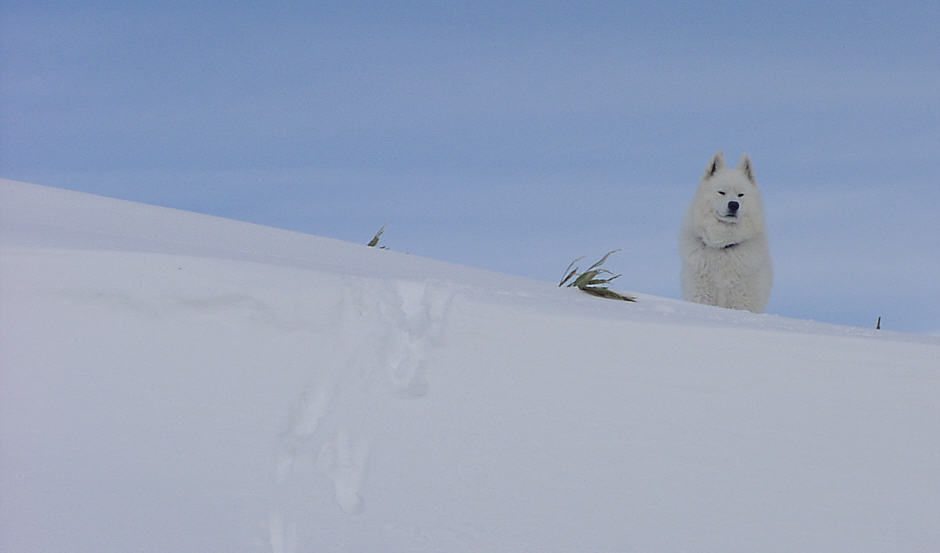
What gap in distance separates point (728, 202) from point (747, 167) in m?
0.32

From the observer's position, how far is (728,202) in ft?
21.0

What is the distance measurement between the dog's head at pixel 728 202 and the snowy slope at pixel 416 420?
11.5 ft

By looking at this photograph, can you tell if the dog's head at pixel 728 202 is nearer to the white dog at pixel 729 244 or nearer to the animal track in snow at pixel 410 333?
the white dog at pixel 729 244

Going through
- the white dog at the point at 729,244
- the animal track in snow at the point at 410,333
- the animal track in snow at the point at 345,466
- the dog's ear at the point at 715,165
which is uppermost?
the dog's ear at the point at 715,165

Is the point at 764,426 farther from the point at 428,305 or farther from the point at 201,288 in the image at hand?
the point at 201,288

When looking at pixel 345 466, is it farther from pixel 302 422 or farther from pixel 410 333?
pixel 410 333

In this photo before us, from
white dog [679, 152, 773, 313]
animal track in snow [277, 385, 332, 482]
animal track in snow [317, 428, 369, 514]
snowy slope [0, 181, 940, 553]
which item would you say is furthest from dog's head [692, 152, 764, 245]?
animal track in snow [317, 428, 369, 514]

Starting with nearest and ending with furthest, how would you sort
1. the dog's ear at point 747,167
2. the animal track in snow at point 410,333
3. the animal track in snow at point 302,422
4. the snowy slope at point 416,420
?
1. the snowy slope at point 416,420
2. the animal track in snow at point 302,422
3. the animal track in snow at point 410,333
4. the dog's ear at point 747,167

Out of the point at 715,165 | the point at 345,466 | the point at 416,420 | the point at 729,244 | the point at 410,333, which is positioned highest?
A: the point at 715,165

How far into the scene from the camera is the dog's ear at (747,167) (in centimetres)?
646

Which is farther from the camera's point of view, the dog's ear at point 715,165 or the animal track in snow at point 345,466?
the dog's ear at point 715,165

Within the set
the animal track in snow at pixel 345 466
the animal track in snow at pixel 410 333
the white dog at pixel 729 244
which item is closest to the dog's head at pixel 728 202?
the white dog at pixel 729 244

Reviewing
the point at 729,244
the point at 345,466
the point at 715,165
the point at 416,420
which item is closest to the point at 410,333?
the point at 416,420

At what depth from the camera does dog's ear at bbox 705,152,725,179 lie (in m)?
6.47
